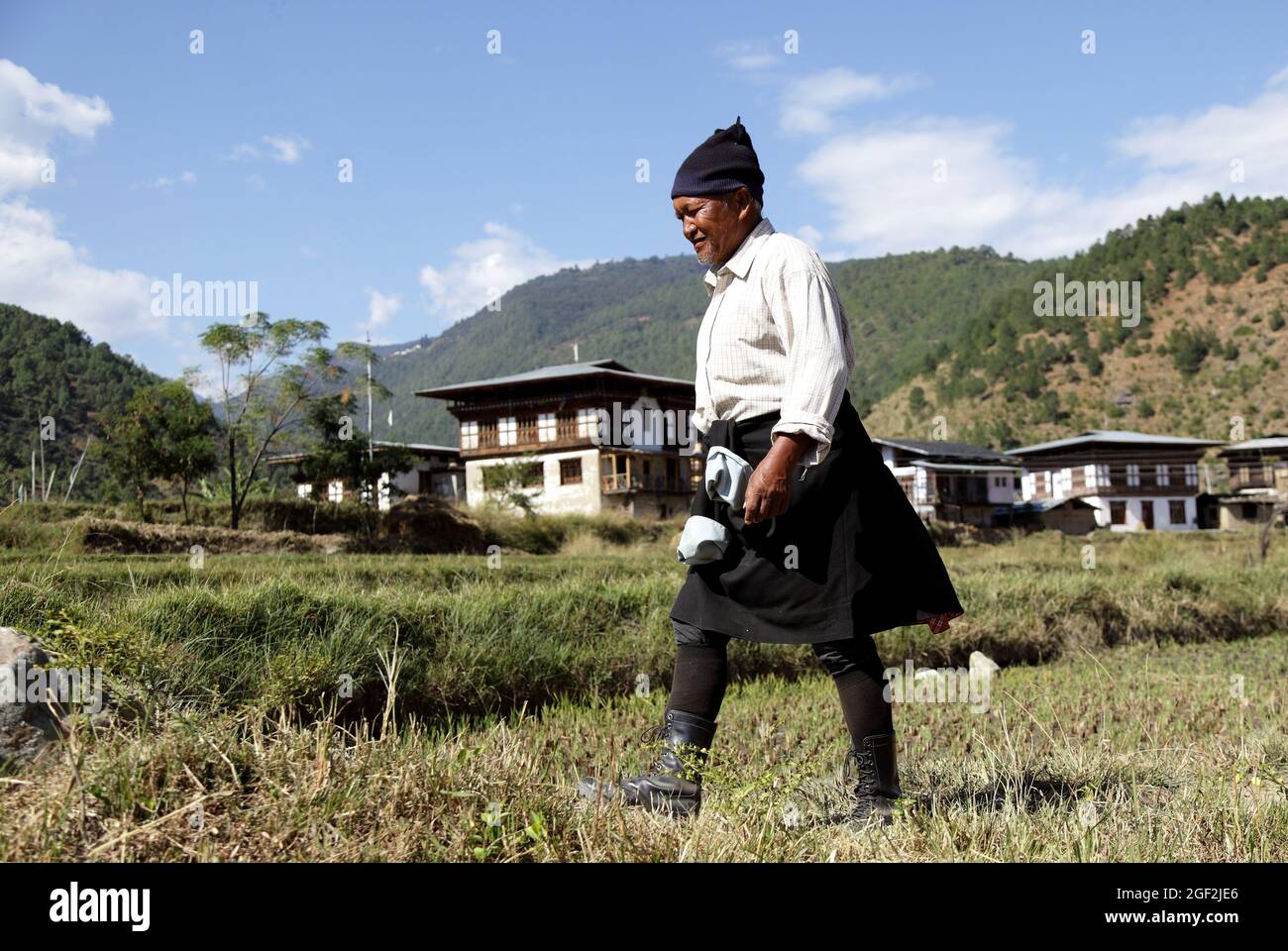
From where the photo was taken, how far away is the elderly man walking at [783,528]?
9.45 ft

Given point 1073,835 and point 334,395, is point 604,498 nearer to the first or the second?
point 334,395

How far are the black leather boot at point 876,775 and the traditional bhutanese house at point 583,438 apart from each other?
37.2m

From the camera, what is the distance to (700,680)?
3070 mm

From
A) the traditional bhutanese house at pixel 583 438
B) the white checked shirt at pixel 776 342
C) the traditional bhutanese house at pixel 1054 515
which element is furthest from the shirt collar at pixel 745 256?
the traditional bhutanese house at pixel 1054 515

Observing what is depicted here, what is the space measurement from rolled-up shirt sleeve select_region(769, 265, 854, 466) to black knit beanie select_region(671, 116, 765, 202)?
41cm

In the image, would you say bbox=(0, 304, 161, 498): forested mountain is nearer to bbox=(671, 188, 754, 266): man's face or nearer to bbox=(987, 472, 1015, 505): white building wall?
bbox=(671, 188, 754, 266): man's face

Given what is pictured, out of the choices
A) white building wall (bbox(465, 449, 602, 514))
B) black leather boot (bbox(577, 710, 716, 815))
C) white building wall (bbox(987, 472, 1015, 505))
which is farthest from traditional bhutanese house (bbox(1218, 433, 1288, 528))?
black leather boot (bbox(577, 710, 716, 815))

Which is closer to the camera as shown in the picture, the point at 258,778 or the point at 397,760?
the point at 258,778

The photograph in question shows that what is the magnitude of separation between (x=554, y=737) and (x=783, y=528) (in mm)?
2186

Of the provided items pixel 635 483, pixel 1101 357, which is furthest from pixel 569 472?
pixel 1101 357

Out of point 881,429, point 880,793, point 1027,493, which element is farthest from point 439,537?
point 881,429

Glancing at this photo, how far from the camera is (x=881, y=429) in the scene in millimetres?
86438

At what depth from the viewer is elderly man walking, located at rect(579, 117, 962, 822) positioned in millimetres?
2881
